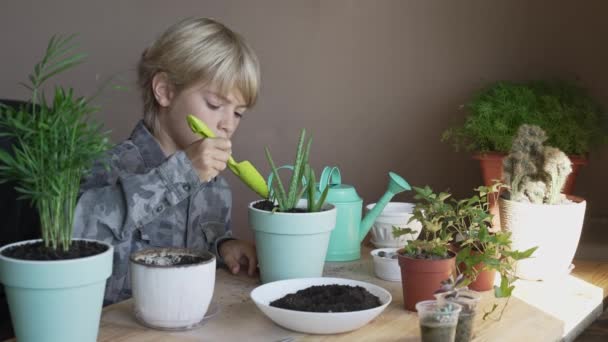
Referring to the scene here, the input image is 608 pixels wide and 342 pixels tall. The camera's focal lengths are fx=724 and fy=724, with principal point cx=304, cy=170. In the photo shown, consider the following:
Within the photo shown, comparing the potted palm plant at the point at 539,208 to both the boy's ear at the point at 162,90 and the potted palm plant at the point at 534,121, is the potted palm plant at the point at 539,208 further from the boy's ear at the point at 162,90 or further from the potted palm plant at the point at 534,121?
the boy's ear at the point at 162,90

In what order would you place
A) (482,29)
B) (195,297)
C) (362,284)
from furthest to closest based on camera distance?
(482,29) < (362,284) < (195,297)

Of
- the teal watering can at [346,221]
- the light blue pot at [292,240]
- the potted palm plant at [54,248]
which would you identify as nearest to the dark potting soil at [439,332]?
the light blue pot at [292,240]

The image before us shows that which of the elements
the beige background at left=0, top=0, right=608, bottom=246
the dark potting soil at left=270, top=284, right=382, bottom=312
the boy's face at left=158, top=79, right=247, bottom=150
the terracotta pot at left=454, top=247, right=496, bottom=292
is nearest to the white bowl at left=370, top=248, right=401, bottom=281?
the terracotta pot at left=454, top=247, right=496, bottom=292

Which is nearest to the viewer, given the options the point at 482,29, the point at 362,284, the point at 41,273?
the point at 41,273

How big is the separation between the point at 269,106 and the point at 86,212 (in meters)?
1.17

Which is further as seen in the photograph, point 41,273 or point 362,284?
point 362,284

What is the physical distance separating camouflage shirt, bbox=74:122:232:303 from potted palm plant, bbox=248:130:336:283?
0.55 ft

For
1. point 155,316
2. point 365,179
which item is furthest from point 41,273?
point 365,179

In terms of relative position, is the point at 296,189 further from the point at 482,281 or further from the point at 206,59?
the point at 206,59

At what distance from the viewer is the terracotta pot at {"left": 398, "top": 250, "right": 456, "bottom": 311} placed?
1.13 meters

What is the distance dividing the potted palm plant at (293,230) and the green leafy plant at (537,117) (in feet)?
2.59

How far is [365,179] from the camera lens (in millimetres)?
2350

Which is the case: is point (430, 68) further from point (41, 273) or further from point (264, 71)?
point (41, 273)

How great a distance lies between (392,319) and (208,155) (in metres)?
0.46
